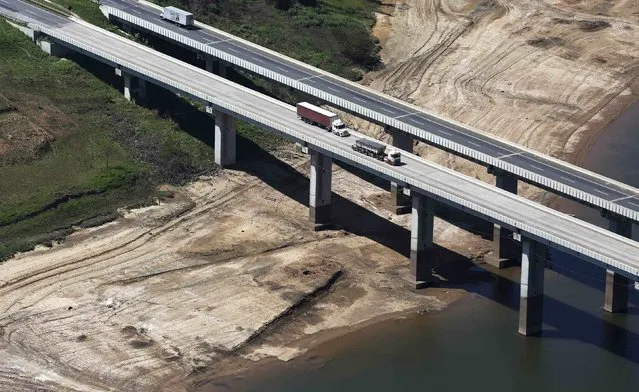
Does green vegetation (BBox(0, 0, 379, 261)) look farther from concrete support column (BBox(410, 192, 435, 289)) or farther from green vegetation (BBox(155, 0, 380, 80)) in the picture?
concrete support column (BBox(410, 192, 435, 289))

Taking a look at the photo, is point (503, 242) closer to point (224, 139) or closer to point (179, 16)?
point (224, 139)

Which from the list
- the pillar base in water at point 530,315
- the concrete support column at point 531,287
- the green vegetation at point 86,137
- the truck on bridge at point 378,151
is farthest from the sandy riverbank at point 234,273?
the truck on bridge at point 378,151

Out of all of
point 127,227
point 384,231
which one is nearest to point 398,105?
point 384,231

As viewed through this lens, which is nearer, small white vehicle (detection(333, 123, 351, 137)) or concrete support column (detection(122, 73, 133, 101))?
small white vehicle (detection(333, 123, 351, 137))

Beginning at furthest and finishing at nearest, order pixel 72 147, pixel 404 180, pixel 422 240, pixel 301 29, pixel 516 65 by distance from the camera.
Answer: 1. pixel 301 29
2. pixel 516 65
3. pixel 72 147
4. pixel 422 240
5. pixel 404 180

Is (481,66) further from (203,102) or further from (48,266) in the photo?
(48,266)

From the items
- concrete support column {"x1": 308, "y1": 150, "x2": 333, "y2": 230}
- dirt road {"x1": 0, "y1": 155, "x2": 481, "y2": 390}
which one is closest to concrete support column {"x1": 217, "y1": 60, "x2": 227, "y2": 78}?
dirt road {"x1": 0, "y1": 155, "x2": 481, "y2": 390}

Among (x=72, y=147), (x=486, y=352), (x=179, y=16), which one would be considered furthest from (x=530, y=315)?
(x=179, y=16)
